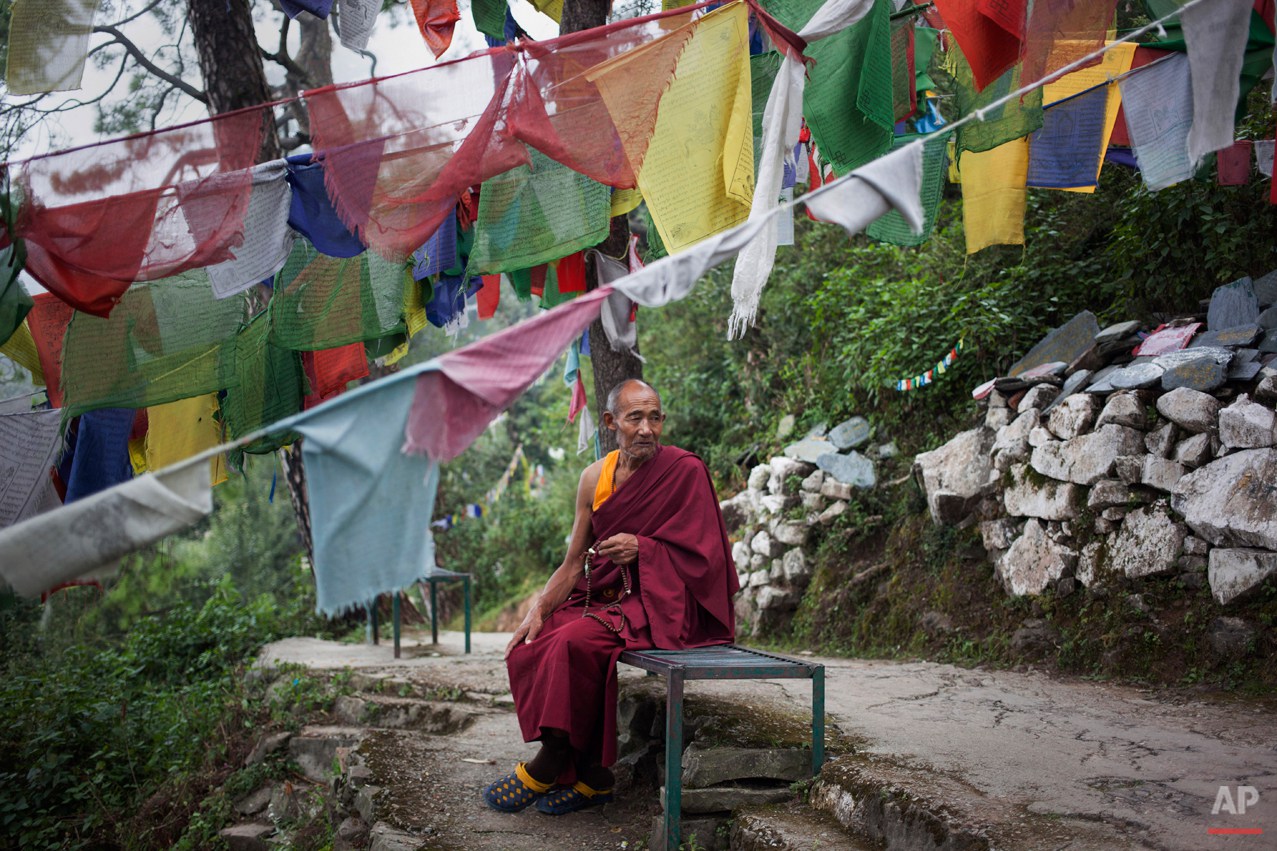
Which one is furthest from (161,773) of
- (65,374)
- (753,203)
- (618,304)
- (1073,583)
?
(1073,583)

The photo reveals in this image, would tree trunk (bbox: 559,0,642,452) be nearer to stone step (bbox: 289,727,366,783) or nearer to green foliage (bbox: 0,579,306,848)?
stone step (bbox: 289,727,366,783)

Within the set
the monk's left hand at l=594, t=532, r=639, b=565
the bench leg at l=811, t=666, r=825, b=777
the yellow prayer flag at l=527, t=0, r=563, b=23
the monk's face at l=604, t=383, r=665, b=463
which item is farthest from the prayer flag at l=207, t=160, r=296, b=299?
the bench leg at l=811, t=666, r=825, b=777

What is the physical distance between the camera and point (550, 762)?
367 centimetres

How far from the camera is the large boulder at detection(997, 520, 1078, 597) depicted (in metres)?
5.34

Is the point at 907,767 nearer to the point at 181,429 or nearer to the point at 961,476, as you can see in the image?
the point at 961,476

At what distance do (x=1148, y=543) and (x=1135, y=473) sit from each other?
0.38 metres

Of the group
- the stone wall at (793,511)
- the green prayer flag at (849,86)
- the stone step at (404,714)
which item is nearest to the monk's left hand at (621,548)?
the green prayer flag at (849,86)

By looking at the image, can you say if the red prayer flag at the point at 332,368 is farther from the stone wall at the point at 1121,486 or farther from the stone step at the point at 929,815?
the stone wall at the point at 1121,486

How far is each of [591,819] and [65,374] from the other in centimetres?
311

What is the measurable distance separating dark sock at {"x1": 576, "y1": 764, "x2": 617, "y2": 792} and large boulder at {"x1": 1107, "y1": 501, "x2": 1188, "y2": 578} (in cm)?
301

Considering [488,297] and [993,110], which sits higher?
[993,110]

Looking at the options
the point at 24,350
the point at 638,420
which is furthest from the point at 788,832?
the point at 24,350

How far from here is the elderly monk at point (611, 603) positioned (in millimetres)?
3518

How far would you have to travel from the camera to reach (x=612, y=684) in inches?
138
